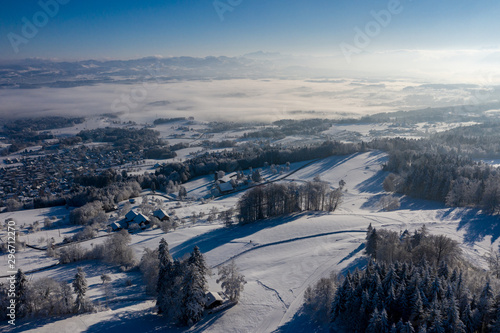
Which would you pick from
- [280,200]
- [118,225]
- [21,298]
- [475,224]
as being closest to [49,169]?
[118,225]

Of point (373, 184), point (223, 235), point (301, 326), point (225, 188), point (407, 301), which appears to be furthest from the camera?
point (225, 188)

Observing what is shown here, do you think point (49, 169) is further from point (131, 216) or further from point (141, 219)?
point (141, 219)

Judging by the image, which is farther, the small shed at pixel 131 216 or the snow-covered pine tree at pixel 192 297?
the small shed at pixel 131 216

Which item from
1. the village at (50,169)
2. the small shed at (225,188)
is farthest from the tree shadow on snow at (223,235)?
the village at (50,169)

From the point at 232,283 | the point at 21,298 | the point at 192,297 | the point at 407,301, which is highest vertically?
the point at 407,301

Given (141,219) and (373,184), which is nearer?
(141,219)

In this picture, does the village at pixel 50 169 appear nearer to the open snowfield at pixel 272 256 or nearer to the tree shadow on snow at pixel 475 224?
the open snowfield at pixel 272 256
